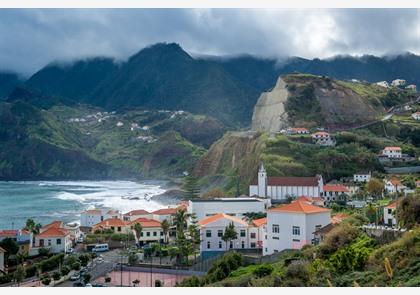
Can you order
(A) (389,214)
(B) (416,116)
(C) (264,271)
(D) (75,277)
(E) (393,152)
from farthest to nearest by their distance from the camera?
(B) (416,116) → (E) (393,152) → (A) (389,214) → (D) (75,277) → (C) (264,271)

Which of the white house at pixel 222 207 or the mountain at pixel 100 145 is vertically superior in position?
the mountain at pixel 100 145

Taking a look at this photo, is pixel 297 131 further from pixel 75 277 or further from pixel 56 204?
pixel 75 277

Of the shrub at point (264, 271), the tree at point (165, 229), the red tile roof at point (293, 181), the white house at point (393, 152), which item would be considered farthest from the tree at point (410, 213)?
the white house at point (393, 152)

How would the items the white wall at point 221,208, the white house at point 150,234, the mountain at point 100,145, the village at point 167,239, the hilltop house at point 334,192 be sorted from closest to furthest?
the village at point 167,239 → the white house at point 150,234 → the white wall at point 221,208 → the hilltop house at point 334,192 → the mountain at point 100,145

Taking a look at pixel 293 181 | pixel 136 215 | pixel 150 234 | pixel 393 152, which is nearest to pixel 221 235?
pixel 150 234

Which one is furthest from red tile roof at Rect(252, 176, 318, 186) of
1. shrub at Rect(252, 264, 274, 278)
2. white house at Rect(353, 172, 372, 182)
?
shrub at Rect(252, 264, 274, 278)

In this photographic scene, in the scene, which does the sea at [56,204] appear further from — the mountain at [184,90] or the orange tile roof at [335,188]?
the mountain at [184,90]

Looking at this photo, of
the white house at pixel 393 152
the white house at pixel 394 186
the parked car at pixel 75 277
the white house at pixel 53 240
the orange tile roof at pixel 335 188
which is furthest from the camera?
the white house at pixel 393 152

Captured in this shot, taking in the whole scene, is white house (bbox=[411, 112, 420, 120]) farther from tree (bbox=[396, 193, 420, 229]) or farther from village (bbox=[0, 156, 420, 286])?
tree (bbox=[396, 193, 420, 229])
